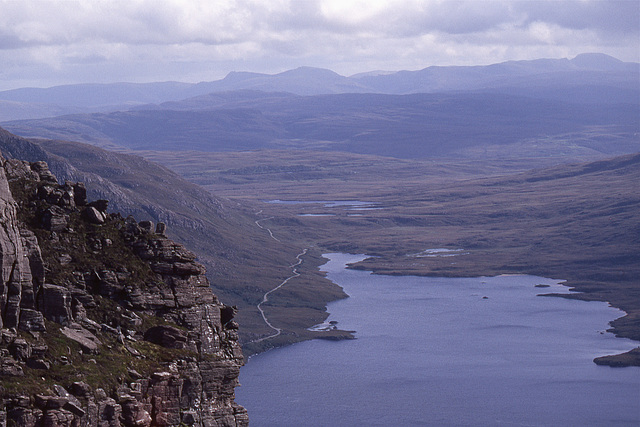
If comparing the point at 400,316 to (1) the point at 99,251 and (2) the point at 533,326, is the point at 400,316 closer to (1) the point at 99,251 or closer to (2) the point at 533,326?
(2) the point at 533,326

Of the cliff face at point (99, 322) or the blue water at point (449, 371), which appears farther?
the blue water at point (449, 371)

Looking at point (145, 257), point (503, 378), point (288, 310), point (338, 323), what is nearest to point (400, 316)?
point (338, 323)

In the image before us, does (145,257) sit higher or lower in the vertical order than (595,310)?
higher

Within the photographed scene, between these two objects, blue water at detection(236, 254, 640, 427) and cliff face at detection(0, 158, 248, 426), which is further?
blue water at detection(236, 254, 640, 427)

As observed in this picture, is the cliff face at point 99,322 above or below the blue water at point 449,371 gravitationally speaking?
above

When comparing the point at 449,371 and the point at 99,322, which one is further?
the point at 449,371
